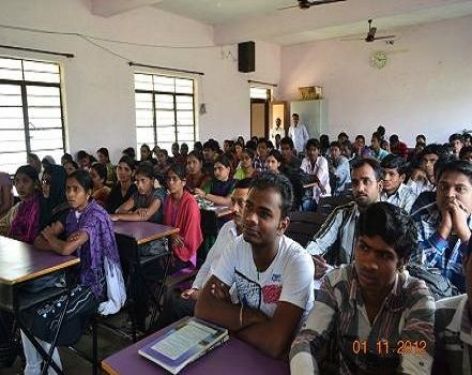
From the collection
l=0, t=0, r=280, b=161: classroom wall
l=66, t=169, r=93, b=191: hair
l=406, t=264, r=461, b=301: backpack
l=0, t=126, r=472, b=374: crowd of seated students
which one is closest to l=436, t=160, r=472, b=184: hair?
l=0, t=126, r=472, b=374: crowd of seated students

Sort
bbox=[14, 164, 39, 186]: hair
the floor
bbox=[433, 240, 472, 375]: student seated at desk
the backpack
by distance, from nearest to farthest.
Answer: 1. bbox=[433, 240, 472, 375]: student seated at desk
2. the backpack
3. the floor
4. bbox=[14, 164, 39, 186]: hair

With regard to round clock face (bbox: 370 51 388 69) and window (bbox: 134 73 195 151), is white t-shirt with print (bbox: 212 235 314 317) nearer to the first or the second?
window (bbox: 134 73 195 151)

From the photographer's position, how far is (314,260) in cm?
189

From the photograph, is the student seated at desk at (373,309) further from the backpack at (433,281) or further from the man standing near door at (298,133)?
the man standing near door at (298,133)

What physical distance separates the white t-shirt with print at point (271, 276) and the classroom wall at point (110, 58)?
16.9 ft

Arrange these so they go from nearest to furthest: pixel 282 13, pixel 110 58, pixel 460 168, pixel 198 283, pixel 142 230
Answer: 1. pixel 460 168
2. pixel 198 283
3. pixel 142 230
4. pixel 110 58
5. pixel 282 13

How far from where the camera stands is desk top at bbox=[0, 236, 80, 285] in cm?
195

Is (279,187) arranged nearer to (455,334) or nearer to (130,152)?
(455,334)

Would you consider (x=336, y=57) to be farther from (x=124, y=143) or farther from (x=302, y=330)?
(x=302, y=330)

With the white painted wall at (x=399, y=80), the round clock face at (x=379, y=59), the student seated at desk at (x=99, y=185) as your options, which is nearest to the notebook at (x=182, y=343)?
the student seated at desk at (x=99, y=185)

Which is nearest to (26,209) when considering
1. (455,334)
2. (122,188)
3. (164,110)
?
(122,188)

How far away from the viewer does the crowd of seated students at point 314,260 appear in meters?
1.16

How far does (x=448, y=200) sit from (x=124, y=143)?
19.4 feet

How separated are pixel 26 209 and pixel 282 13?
19.5 ft
